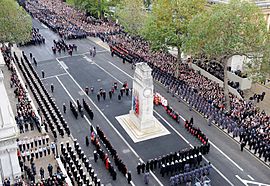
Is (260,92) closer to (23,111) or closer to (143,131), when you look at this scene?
(143,131)

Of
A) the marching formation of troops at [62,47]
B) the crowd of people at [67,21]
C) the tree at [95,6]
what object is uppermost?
the tree at [95,6]

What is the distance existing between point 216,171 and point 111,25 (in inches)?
1618

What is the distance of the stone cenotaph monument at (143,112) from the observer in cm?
2591

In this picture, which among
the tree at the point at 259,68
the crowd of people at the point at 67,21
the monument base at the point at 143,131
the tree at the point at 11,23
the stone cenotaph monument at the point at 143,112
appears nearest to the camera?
the stone cenotaph monument at the point at 143,112

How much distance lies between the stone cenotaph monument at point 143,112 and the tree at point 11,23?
21370mm

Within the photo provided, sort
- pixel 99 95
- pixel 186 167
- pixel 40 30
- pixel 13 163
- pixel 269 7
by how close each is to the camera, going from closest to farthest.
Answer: pixel 13 163, pixel 186 167, pixel 99 95, pixel 269 7, pixel 40 30

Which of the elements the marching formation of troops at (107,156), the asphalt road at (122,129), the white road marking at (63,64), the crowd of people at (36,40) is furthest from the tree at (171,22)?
the crowd of people at (36,40)

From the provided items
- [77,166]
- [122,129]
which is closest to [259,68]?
[122,129]

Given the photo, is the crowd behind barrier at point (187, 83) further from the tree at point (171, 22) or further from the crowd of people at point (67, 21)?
the tree at point (171, 22)

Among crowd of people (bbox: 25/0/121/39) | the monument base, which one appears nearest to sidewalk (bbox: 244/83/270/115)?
the monument base

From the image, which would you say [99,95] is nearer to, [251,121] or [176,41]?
[176,41]

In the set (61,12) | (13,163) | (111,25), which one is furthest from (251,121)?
(61,12)

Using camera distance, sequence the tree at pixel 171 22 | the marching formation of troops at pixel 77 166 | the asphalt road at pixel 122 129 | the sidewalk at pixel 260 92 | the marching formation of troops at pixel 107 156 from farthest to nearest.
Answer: the tree at pixel 171 22 < the sidewalk at pixel 260 92 < the asphalt road at pixel 122 129 < the marching formation of troops at pixel 107 156 < the marching formation of troops at pixel 77 166

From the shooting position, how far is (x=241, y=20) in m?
29.4
